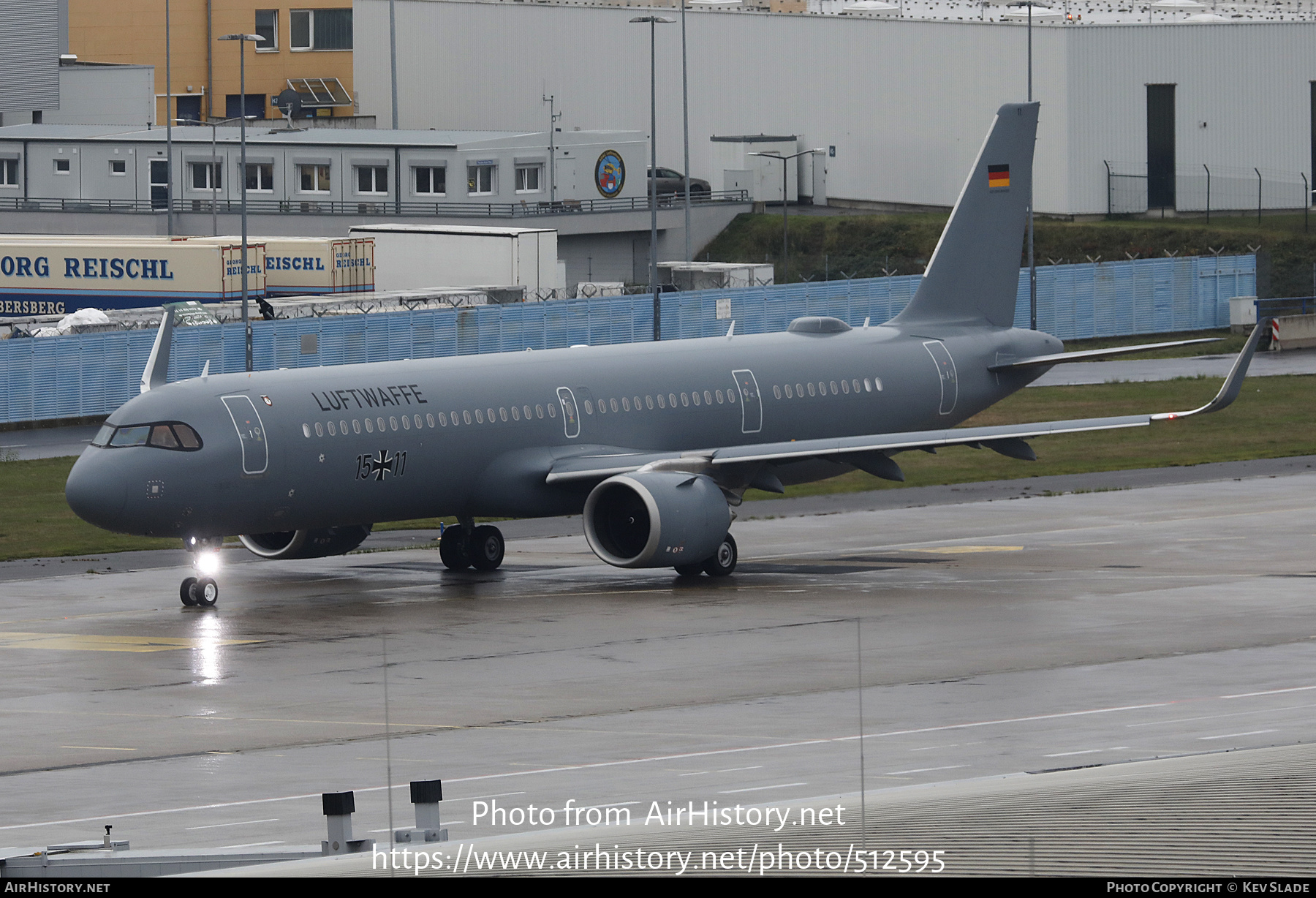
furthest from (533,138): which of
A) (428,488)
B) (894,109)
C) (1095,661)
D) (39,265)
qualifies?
(1095,661)

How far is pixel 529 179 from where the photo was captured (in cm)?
13338

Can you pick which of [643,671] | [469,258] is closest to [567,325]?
[469,258]

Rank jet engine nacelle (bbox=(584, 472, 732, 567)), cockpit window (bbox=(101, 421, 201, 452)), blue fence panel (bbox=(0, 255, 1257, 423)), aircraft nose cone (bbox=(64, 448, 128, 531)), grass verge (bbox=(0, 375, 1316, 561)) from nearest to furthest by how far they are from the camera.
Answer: aircraft nose cone (bbox=(64, 448, 128, 531))
cockpit window (bbox=(101, 421, 201, 452))
jet engine nacelle (bbox=(584, 472, 732, 567))
grass verge (bbox=(0, 375, 1316, 561))
blue fence panel (bbox=(0, 255, 1257, 423))

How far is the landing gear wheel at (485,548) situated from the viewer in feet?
155

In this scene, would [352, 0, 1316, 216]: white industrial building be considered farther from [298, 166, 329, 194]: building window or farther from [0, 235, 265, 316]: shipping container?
[0, 235, 265, 316]: shipping container

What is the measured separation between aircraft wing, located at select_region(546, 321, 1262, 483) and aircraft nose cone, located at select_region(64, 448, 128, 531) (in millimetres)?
9308

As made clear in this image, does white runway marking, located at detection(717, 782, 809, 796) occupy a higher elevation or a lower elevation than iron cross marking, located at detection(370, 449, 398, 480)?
lower

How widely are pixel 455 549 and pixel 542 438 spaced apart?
136 inches

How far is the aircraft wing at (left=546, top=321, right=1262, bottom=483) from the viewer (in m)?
44.6

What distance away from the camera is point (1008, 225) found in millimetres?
55594

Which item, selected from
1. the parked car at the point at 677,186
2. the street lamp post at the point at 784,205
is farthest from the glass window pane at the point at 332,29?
the street lamp post at the point at 784,205

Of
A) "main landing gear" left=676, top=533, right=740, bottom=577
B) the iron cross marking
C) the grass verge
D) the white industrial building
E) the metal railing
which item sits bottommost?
"main landing gear" left=676, top=533, right=740, bottom=577

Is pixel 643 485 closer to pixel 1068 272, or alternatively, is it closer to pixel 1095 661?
pixel 1095 661

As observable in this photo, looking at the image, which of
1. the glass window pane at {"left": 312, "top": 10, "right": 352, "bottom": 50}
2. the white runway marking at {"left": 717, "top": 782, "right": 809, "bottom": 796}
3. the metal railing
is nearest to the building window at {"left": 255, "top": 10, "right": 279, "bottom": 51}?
the glass window pane at {"left": 312, "top": 10, "right": 352, "bottom": 50}
